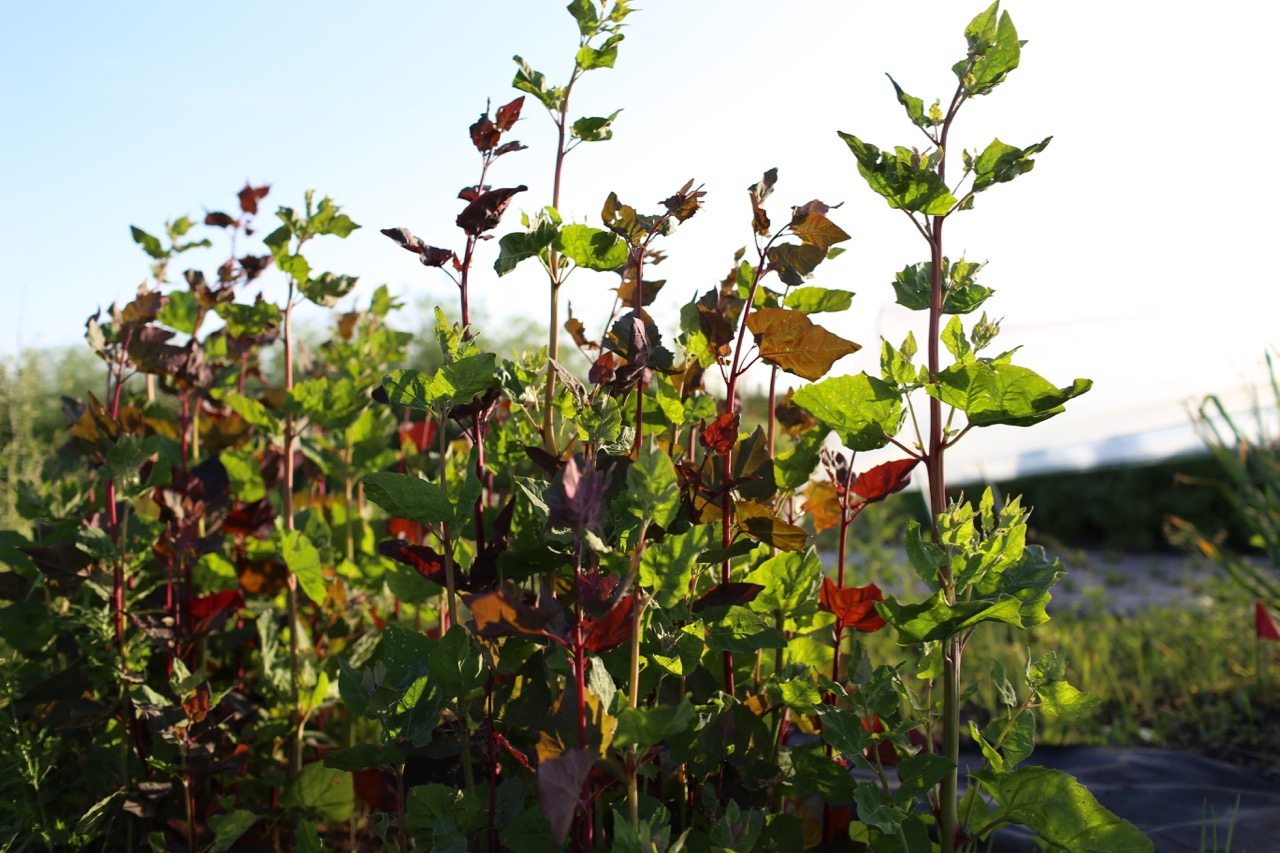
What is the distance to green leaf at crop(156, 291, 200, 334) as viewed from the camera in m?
1.98

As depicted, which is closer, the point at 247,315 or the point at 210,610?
the point at 210,610

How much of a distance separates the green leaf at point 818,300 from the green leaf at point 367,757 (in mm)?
783

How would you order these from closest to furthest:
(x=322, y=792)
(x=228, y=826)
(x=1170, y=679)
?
(x=228, y=826) < (x=322, y=792) < (x=1170, y=679)

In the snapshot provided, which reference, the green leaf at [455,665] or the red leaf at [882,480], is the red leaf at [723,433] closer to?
the red leaf at [882,480]

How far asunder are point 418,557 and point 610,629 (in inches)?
15.1

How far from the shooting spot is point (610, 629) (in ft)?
3.35

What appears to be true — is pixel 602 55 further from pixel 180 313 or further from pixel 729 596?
pixel 180 313

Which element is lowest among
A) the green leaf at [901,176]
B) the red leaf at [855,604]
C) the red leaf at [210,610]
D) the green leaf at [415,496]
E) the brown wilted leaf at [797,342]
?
the red leaf at [210,610]

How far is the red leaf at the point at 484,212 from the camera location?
1.33 metres

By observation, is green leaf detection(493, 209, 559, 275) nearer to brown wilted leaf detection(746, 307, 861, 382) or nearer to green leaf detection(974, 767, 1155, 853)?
brown wilted leaf detection(746, 307, 861, 382)

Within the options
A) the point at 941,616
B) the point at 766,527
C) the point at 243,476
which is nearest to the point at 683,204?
the point at 766,527

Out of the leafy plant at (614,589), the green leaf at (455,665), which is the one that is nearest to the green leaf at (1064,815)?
the leafy plant at (614,589)

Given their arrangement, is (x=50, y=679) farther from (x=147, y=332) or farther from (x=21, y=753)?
(x=147, y=332)

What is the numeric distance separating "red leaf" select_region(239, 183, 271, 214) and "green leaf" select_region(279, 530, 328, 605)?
84cm
